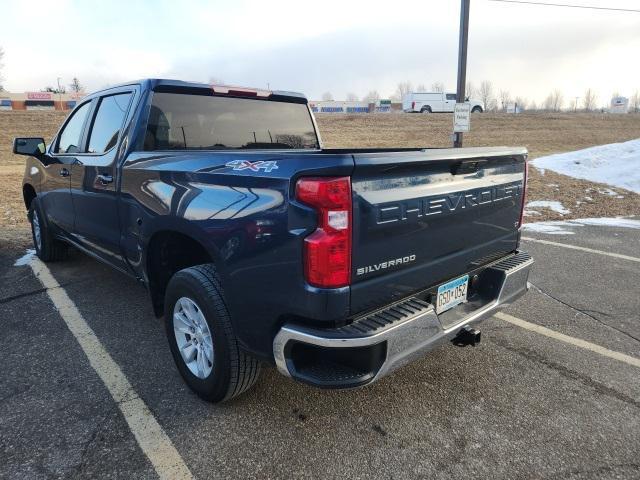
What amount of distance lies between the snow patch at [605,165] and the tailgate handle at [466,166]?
9.96m

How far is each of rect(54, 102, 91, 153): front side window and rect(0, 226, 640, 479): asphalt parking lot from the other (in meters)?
1.62

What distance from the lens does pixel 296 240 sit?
6.69ft

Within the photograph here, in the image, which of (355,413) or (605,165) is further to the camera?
(605,165)

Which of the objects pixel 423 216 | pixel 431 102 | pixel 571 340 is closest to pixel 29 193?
pixel 423 216

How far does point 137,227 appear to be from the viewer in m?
3.19

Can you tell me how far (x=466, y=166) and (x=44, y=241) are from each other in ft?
16.2

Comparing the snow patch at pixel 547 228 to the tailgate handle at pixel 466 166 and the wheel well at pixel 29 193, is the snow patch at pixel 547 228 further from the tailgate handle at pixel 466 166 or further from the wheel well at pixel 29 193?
the wheel well at pixel 29 193

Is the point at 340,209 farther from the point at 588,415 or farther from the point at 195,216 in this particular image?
the point at 588,415

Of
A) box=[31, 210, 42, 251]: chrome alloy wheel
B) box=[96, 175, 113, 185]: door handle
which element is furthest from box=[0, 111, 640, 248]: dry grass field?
box=[96, 175, 113, 185]: door handle

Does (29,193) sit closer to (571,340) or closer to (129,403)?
(129,403)

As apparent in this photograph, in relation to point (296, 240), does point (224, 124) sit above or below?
above

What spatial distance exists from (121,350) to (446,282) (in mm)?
2405

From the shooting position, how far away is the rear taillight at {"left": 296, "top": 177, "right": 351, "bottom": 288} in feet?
6.50

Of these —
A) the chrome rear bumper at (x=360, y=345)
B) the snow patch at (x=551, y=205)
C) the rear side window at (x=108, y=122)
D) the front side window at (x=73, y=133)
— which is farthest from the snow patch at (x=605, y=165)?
the front side window at (x=73, y=133)
